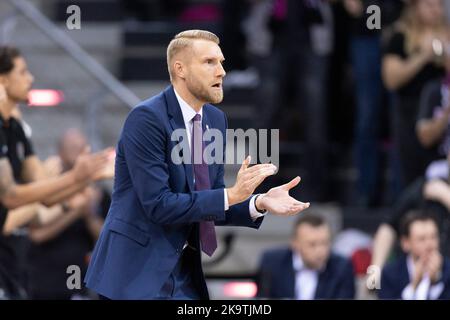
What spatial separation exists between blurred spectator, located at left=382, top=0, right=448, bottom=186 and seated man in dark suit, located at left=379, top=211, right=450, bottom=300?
3.97 ft

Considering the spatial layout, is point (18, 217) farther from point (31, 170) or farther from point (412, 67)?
point (412, 67)

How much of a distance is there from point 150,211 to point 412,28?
4.03 metres

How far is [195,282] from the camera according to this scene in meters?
4.52

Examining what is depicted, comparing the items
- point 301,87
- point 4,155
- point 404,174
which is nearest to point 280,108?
point 301,87

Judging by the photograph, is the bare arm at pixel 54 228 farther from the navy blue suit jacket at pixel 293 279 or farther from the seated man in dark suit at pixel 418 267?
the seated man in dark suit at pixel 418 267

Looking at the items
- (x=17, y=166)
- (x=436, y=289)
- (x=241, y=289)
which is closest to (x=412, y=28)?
(x=436, y=289)

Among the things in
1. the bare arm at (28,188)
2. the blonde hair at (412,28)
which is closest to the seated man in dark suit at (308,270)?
the bare arm at (28,188)

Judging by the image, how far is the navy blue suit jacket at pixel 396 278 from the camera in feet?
21.4

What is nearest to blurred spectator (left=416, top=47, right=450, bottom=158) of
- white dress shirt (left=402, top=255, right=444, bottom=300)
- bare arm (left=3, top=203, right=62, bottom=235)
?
white dress shirt (left=402, top=255, right=444, bottom=300)

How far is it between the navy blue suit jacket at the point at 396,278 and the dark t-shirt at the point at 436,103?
1.36 m

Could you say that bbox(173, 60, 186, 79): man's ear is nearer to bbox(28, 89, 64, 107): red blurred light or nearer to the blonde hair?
bbox(28, 89, 64, 107): red blurred light

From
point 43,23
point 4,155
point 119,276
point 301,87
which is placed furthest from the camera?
point 301,87
